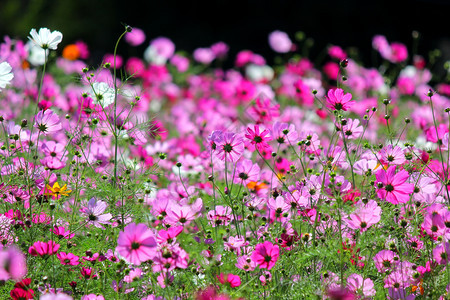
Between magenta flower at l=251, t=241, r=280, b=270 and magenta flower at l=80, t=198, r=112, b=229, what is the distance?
40cm

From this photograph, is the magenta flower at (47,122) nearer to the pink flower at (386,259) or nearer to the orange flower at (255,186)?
the orange flower at (255,186)

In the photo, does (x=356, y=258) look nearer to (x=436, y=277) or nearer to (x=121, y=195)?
(x=436, y=277)

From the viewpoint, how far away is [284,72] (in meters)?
4.23

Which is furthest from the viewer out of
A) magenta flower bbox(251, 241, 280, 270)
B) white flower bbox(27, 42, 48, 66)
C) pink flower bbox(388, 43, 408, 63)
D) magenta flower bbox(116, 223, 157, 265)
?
pink flower bbox(388, 43, 408, 63)

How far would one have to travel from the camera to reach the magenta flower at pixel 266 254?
4.13ft

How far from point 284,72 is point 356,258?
9.84ft

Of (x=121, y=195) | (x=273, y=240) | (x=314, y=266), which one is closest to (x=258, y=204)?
(x=273, y=240)

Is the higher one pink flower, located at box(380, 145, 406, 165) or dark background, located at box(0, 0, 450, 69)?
dark background, located at box(0, 0, 450, 69)

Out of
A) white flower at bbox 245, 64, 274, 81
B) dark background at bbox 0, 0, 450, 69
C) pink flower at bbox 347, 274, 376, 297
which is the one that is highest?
dark background at bbox 0, 0, 450, 69

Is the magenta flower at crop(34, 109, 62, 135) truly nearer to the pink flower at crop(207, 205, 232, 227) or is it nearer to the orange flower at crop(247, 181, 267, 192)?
the pink flower at crop(207, 205, 232, 227)

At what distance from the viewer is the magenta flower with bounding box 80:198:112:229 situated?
1428 millimetres

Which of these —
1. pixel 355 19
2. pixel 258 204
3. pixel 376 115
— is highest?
pixel 355 19

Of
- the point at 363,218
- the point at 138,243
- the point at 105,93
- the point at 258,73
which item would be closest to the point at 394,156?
the point at 363,218

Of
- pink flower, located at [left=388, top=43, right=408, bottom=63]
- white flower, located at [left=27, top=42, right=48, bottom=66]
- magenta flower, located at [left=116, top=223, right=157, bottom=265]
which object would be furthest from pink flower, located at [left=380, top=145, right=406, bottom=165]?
pink flower, located at [left=388, top=43, right=408, bottom=63]
